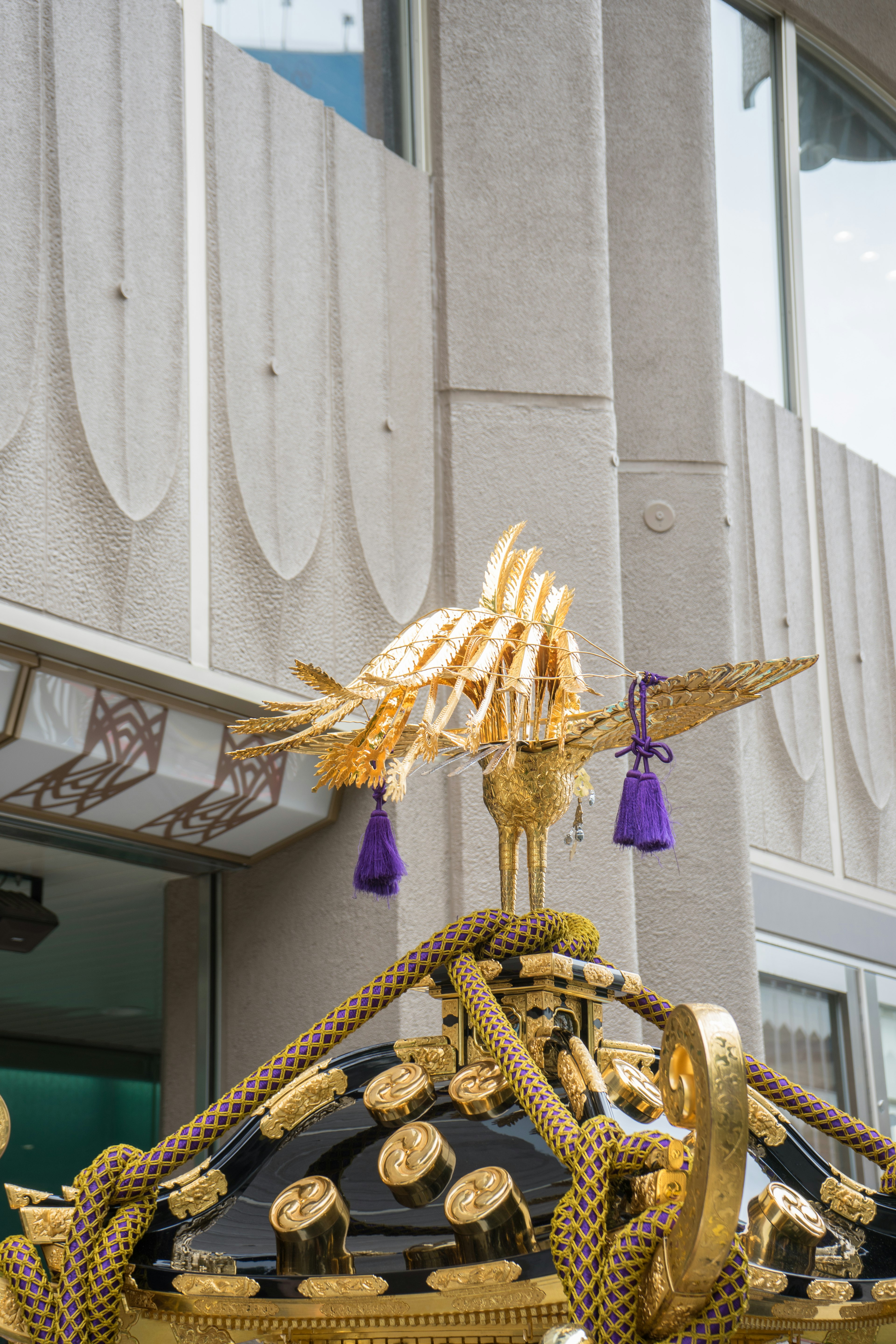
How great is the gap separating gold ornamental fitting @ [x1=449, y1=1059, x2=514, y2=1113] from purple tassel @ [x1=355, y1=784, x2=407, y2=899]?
1.36 feet

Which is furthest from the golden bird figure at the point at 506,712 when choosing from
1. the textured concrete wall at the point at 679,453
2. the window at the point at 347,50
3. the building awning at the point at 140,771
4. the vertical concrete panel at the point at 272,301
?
the window at the point at 347,50

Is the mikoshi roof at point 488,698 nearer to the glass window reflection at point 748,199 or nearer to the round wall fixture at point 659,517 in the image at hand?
the round wall fixture at point 659,517

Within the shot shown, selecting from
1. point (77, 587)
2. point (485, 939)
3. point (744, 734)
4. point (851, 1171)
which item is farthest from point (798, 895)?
point (485, 939)

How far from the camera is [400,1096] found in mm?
1207

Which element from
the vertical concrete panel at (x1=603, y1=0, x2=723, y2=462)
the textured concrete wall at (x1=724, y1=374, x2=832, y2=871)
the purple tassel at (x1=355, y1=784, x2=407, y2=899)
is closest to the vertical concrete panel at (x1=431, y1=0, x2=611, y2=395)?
the vertical concrete panel at (x1=603, y1=0, x2=723, y2=462)

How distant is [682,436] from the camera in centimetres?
414

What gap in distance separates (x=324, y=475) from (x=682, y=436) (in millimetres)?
1350

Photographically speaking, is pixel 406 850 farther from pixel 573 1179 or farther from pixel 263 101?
pixel 573 1179

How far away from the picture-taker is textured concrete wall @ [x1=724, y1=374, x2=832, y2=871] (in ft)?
16.4

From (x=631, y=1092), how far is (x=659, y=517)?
300cm

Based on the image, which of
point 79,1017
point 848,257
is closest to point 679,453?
point 79,1017

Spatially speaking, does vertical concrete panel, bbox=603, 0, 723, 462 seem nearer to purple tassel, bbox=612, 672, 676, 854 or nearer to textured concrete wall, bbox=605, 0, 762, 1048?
textured concrete wall, bbox=605, 0, 762, 1048

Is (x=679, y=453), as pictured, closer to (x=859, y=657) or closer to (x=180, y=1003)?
(x=859, y=657)

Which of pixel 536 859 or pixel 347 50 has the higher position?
pixel 347 50
